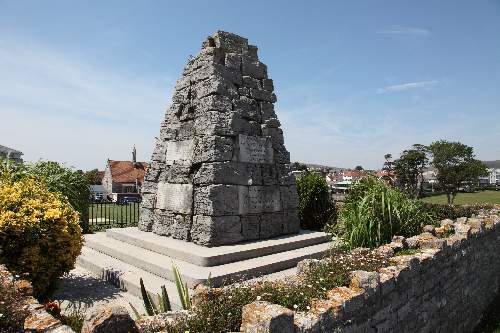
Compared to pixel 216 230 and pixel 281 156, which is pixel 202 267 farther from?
pixel 281 156

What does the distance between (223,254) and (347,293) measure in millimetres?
3021

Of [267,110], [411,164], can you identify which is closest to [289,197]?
[267,110]

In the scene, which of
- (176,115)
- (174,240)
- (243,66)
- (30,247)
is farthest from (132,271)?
(243,66)

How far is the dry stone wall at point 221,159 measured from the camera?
7055mm

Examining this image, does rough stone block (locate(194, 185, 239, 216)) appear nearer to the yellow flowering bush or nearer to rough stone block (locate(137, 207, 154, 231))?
rough stone block (locate(137, 207, 154, 231))

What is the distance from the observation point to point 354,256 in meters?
4.95

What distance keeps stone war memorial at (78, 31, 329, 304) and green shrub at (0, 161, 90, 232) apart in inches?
57.8

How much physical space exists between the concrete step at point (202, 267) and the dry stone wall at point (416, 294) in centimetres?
151

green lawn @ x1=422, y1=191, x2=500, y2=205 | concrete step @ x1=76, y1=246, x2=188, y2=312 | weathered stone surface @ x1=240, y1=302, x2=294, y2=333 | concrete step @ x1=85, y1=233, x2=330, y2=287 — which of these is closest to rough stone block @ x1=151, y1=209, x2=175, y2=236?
concrete step @ x1=85, y1=233, x2=330, y2=287

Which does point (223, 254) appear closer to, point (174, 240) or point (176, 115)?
Result: point (174, 240)

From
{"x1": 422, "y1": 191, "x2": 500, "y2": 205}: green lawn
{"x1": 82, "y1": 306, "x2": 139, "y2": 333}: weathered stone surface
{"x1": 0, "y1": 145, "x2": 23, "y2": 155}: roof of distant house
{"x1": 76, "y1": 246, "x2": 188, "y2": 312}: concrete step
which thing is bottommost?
{"x1": 422, "y1": 191, "x2": 500, "y2": 205}: green lawn

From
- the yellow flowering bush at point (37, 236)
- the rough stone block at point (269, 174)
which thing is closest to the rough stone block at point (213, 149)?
the rough stone block at point (269, 174)

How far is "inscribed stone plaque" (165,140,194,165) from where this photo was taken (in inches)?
302

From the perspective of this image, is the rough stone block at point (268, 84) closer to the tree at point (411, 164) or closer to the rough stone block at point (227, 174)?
the rough stone block at point (227, 174)
